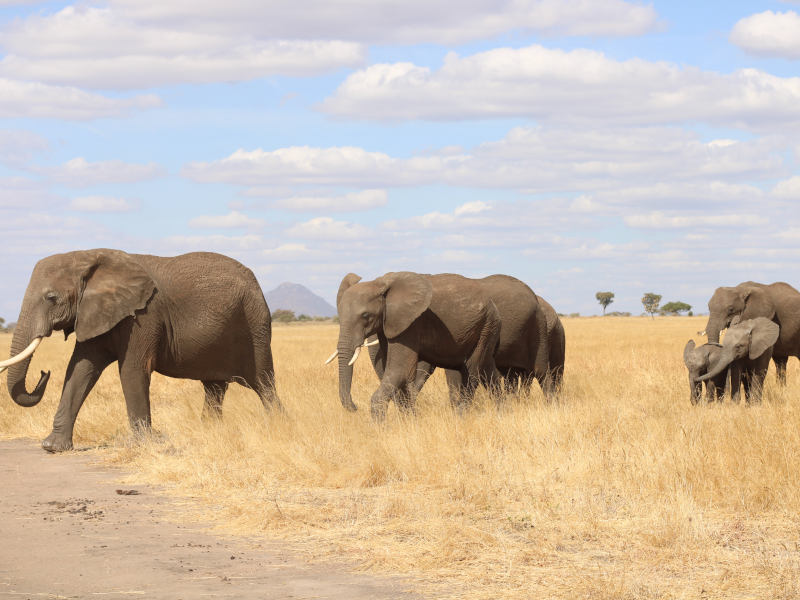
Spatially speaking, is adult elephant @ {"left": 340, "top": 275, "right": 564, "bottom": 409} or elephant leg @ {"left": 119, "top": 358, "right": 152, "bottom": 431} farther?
adult elephant @ {"left": 340, "top": 275, "right": 564, "bottom": 409}

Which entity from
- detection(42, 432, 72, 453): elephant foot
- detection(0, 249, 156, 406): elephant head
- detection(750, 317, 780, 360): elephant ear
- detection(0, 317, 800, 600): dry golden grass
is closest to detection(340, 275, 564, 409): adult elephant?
detection(0, 317, 800, 600): dry golden grass

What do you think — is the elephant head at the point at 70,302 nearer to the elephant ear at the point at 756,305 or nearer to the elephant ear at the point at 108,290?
the elephant ear at the point at 108,290

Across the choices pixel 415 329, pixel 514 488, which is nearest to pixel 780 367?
pixel 415 329

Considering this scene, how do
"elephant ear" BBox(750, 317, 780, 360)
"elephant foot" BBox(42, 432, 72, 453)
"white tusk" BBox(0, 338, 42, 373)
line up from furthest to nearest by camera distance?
"elephant ear" BBox(750, 317, 780, 360) → "elephant foot" BBox(42, 432, 72, 453) → "white tusk" BBox(0, 338, 42, 373)

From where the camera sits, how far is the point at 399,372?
13.6 meters

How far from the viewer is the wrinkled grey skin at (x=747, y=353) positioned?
14.8m

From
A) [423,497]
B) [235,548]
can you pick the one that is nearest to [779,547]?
[423,497]

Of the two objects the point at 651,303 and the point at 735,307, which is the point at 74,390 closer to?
the point at 735,307

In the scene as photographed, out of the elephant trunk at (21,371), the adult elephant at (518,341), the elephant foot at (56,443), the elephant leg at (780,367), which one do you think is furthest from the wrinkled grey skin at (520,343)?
the elephant trunk at (21,371)

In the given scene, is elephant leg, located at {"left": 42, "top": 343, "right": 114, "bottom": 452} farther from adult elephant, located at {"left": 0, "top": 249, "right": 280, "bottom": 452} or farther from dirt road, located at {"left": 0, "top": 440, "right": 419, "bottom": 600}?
dirt road, located at {"left": 0, "top": 440, "right": 419, "bottom": 600}

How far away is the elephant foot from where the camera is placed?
43.1 feet

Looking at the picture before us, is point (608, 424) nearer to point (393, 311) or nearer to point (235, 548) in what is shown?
point (393, 311)

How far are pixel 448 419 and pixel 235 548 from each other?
550cm

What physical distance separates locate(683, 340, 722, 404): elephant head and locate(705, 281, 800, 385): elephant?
302 cm
